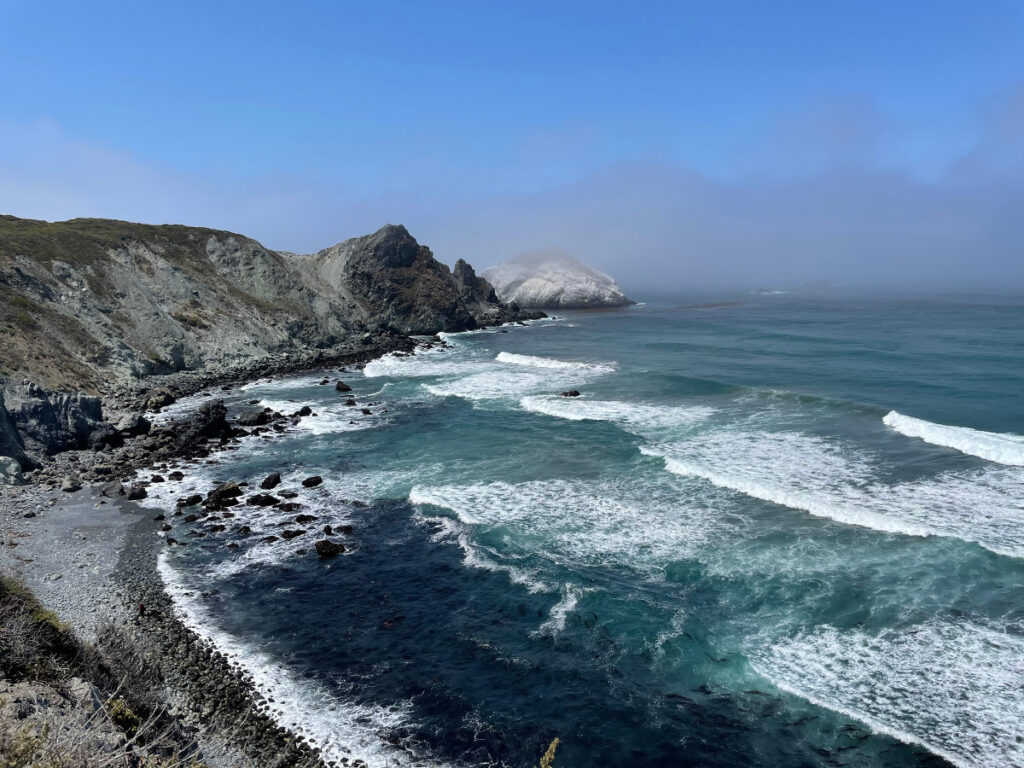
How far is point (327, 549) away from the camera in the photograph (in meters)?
20.7

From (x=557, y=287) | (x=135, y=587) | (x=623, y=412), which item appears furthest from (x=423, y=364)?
(x=557, y=287)

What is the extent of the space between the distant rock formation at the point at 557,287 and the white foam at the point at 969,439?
299ft

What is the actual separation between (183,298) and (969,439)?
6509cm

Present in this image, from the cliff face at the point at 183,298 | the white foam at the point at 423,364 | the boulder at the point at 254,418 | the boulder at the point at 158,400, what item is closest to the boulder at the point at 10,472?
the cliff face at the point at 183,298

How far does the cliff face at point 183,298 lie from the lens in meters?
45.2

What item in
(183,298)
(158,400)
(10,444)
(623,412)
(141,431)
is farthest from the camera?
(183,298)

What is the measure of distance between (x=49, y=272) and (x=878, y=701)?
63616 mm

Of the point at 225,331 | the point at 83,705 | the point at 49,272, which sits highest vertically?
the point at 49,272

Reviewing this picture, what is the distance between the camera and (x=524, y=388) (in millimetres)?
47062

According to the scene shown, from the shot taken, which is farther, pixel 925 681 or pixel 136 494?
pixel 136 494

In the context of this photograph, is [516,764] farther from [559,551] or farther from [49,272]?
[49,272]

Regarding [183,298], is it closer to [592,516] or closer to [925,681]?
[592,516]

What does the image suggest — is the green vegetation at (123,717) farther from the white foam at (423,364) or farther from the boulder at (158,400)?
the white foam at (423,364)

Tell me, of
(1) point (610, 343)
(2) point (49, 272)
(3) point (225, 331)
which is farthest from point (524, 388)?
(2) point (49, 272)
